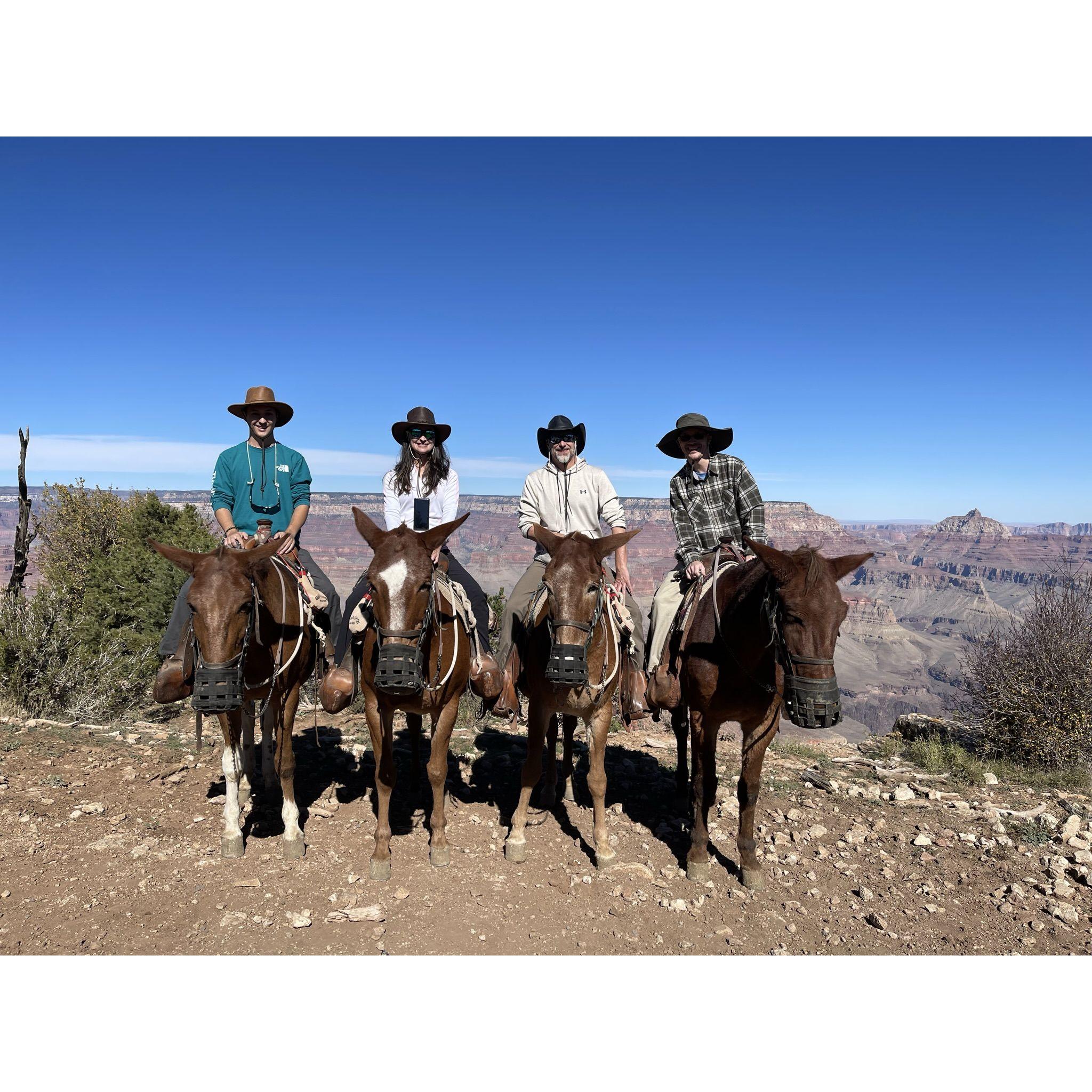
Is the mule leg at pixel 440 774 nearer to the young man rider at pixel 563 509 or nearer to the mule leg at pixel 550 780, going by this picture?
the young man rider at pixel 563 509

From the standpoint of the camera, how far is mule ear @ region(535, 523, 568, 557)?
5.22 meters

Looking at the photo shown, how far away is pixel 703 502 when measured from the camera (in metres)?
7.16

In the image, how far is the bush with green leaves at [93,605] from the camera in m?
13.0

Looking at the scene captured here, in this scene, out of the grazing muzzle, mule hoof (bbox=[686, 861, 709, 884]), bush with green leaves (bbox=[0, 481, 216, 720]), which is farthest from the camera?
bush with green leaves (bbox=[0, 481, 216, 720])

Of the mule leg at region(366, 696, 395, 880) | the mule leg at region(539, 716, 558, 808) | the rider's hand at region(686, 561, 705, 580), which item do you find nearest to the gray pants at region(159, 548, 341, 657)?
the mule leg at region(366, 696, 395, 880)

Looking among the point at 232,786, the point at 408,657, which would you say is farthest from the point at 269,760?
the point at 408,657

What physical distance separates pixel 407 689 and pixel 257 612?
5.56 feet

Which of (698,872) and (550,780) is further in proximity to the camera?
(550,780)

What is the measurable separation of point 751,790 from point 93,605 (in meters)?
30.2

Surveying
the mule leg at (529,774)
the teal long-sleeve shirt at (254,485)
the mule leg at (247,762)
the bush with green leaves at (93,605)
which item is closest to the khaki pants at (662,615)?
the mule leg at (529,774)

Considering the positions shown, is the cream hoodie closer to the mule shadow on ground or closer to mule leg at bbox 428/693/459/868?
mule leg at bbox 428/693/459/868

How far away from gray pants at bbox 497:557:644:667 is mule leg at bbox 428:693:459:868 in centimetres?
90

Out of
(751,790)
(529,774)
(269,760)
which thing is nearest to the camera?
(751,790)

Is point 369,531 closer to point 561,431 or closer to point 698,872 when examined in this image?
point 561,431
